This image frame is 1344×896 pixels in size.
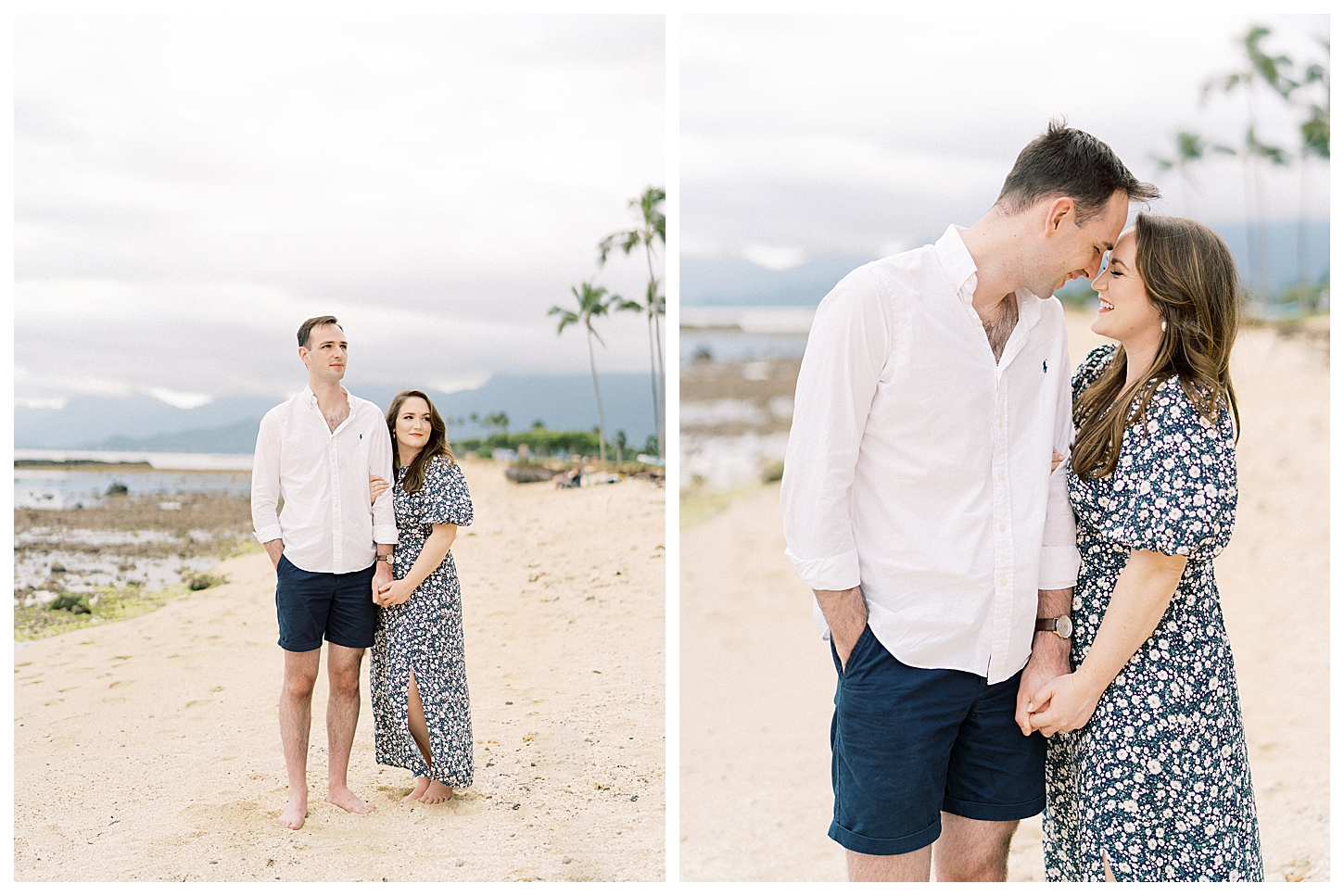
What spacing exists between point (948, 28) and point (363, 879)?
8.20 m

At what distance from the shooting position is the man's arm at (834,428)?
1559 mm

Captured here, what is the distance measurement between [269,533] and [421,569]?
42 cm

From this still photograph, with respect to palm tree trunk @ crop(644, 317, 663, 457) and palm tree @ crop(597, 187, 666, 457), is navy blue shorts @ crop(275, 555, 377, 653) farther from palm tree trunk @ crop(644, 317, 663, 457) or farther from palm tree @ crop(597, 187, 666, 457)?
palm tree trunk @ crop(644, 317, 663, 457)

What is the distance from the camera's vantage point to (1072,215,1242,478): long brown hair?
158 cm

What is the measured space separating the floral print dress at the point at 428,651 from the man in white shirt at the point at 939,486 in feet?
4.66

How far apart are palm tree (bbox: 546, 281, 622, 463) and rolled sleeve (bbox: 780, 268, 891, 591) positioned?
97.9 inches

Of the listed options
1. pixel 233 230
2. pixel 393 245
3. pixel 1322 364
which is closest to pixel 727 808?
pixel 393 245

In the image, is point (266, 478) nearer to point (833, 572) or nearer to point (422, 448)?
point (422, 448)

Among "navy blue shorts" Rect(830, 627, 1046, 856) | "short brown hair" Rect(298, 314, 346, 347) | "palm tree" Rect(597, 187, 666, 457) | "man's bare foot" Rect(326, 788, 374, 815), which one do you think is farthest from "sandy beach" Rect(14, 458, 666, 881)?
"navy blue shorts" Rect(830, 627, 1046, 856)

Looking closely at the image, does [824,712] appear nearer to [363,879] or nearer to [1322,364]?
[363,879]

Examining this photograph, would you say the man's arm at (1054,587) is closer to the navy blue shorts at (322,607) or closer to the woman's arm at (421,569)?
the woman's arm at (421,569)

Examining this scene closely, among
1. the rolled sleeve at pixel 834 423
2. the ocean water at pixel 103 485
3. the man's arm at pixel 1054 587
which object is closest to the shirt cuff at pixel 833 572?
the rolled sleeve at pixel 834 423

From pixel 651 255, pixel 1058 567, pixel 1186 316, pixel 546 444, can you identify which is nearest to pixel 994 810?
pixel 1058 567

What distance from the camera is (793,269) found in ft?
46.1
